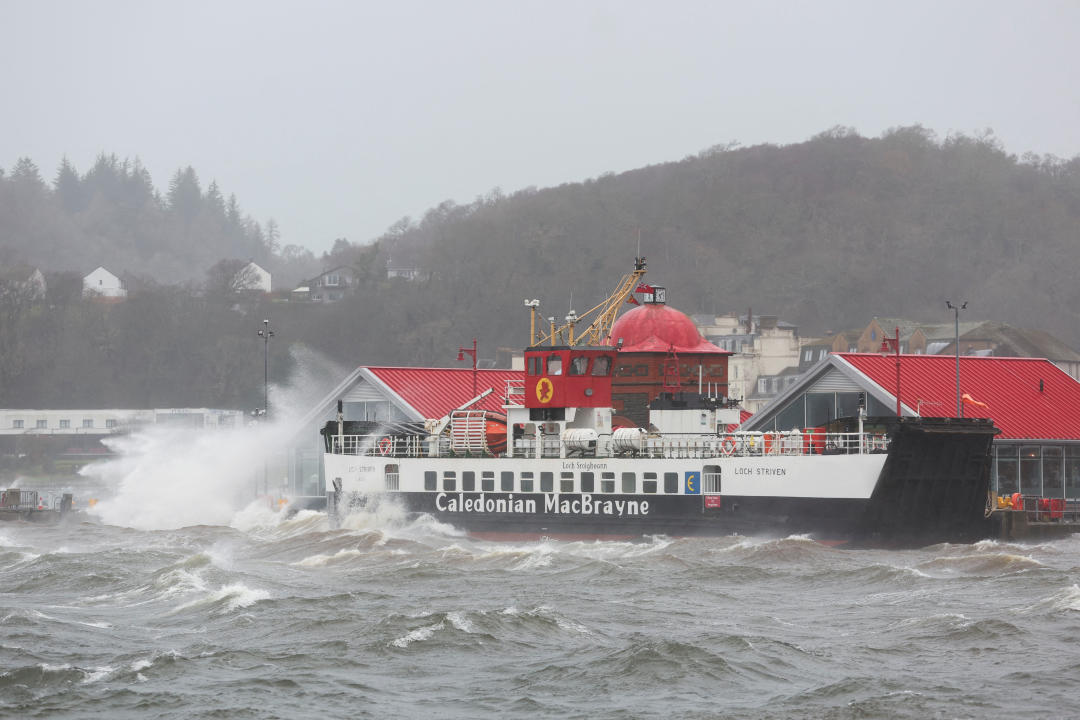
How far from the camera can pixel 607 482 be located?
49625 mm

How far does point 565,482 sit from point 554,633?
20.2 m

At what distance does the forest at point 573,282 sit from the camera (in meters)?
147

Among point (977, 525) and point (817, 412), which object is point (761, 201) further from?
point (977, 525)

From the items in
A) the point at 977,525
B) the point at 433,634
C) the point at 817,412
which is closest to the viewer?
the point at 433,634

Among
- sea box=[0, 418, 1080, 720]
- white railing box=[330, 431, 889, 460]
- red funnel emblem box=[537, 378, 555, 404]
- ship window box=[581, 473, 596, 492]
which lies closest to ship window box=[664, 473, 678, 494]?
white railing box=[330, 431, 889, 460]

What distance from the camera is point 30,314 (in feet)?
485

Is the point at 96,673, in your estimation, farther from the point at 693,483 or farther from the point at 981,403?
the point at 981,403

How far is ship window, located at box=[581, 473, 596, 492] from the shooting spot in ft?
164

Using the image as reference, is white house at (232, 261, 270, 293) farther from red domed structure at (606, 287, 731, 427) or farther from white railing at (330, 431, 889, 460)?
white railing at (330, 431, 889, 460)

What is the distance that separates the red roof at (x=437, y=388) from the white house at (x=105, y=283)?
113 meters

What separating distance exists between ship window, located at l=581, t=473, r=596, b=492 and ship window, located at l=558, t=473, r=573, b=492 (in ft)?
1.51

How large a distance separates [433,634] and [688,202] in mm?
169554

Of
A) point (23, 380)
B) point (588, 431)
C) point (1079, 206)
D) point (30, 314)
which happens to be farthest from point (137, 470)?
point (1079, 206)

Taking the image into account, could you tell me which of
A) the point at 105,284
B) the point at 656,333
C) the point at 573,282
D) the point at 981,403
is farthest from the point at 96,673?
the point at 105,284
